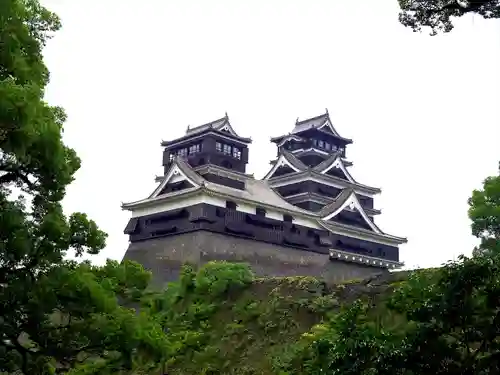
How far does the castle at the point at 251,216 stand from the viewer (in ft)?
98.4

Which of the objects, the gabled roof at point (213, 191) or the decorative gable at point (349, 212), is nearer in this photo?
the gabled roof at point (213, 191)

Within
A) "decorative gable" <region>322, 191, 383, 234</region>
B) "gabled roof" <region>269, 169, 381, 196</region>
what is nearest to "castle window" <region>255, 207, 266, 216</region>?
"decorative gable" <region>322, 191, 383, 234</region>

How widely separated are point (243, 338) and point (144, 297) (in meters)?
4.30

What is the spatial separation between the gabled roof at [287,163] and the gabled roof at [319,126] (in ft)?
8.59

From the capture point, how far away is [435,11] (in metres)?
7.34

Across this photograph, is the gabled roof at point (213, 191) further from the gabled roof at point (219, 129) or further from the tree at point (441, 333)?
the tree at point (441, 333)

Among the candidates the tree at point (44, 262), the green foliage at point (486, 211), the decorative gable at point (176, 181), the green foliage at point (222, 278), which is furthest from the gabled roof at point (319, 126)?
the tree at point (44, 262)

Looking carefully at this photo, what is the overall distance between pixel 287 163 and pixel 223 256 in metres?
9.81

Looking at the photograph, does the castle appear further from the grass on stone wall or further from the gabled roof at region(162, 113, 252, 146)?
the grass on stone wall

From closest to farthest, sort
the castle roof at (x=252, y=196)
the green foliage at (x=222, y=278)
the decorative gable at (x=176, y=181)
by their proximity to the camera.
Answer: the green foliage at (x=222, y=278), the castle roof at (x=252, y=196), the decorative gable at (x=176, y=181)

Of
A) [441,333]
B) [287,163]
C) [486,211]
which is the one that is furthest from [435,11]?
[287,163]

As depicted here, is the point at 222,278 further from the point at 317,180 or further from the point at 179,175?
the point at 317,180

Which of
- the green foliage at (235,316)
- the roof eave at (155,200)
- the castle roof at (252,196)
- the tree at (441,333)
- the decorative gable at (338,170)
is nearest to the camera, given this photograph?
the tree at (441,333)

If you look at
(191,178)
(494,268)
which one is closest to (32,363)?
(494,268)
